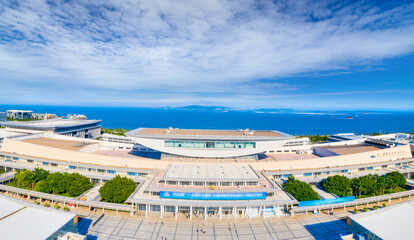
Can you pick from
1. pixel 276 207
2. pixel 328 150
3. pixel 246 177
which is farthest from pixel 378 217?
pixel 328 150

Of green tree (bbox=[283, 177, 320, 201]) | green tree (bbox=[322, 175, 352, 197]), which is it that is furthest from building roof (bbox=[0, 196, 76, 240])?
green tree (bbox=[322, 175, 352, 197])

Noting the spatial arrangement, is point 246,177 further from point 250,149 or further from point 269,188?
point 250,149

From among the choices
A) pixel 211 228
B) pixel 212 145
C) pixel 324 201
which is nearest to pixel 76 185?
pixel 211 228

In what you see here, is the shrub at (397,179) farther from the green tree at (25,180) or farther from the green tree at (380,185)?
the green tree at (25,180)

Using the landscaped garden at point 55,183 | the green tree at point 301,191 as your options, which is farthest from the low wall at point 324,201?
the landscaped garden at point 55,183

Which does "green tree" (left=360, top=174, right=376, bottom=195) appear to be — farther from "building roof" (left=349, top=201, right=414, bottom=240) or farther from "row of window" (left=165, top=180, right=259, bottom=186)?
"row of window" (left=165, top=180, right=259, bottom=186)
